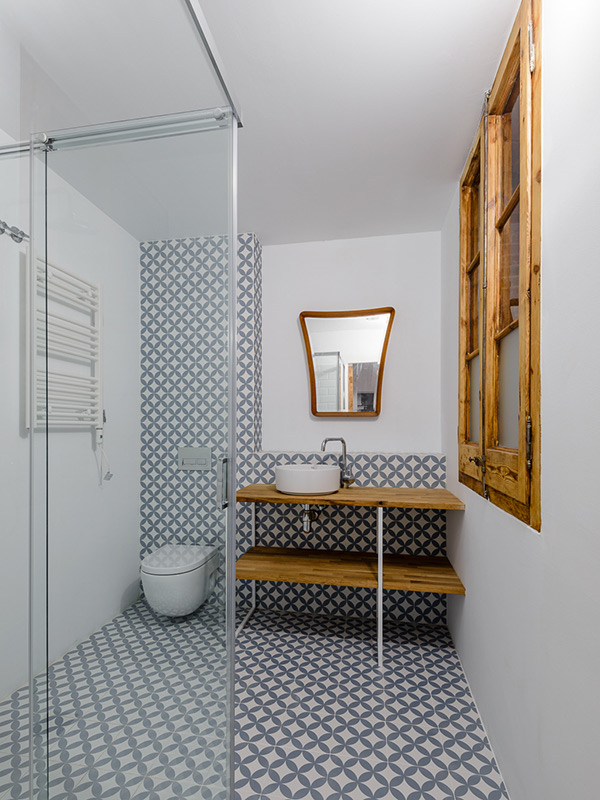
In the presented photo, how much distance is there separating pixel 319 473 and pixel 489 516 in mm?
1005

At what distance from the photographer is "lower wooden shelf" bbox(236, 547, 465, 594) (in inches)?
93.7

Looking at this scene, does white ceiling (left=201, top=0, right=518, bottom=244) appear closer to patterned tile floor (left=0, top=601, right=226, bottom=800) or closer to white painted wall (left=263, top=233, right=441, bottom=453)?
white painted wall (left=263, top=233, right=441, bottom=453)

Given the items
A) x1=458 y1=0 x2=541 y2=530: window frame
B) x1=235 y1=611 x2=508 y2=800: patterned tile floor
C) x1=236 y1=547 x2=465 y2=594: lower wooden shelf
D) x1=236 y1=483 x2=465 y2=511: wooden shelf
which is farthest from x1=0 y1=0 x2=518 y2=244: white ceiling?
x1=236 y1=547 x2=465 y2=594: lower wooden shelf

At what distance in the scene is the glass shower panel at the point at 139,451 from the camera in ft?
2.93

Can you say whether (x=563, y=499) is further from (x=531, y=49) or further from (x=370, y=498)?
(x=370, y=498)

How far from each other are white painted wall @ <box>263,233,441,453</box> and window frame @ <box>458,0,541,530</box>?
2.37ft

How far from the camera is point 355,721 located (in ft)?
6.29

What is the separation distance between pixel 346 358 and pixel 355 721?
1.97 metres

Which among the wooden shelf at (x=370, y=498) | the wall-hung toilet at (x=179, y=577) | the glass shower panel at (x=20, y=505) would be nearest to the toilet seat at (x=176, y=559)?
the wall-hung toilet at (x=179, y=577)

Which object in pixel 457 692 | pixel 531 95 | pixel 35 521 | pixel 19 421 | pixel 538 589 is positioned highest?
pixel 531 95

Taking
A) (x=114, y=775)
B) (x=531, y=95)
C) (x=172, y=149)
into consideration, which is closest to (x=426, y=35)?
(x=531, y=95)

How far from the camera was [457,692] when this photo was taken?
6.94 feet

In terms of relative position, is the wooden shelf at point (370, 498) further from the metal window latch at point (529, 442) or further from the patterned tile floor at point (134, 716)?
the patterned tile floor at point (134, 716)

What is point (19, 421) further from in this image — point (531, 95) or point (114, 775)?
point (531, 95)
